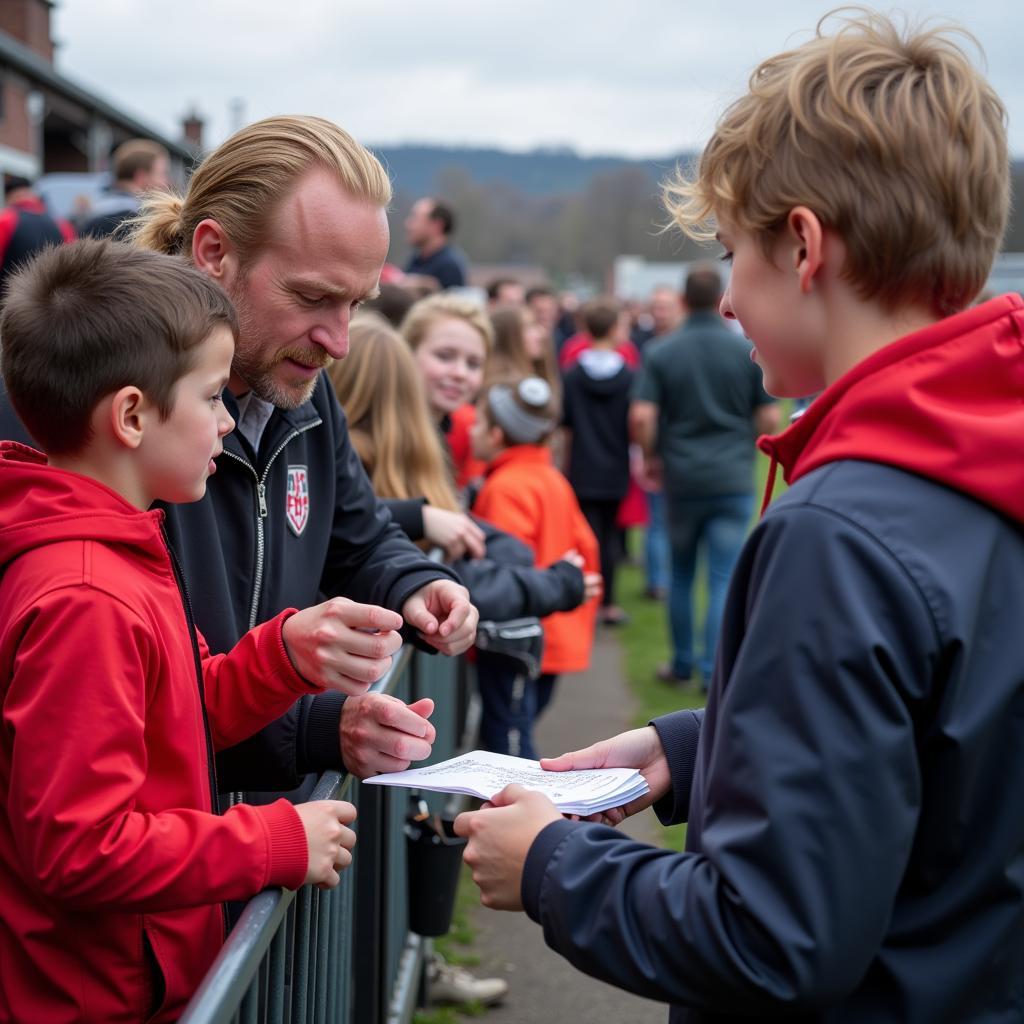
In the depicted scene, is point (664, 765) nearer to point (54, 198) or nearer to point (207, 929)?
point (207, 929)

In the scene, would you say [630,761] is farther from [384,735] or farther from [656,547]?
[656,547]

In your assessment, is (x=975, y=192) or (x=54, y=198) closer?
(x=975, y=192)

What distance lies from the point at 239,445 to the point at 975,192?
1.52 meters

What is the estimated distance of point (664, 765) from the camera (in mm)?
2027

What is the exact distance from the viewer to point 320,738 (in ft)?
7.75

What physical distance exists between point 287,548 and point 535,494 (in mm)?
2751

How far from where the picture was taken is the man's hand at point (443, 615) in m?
2.66

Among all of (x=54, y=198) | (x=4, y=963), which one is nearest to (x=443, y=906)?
(x=4, y=963)

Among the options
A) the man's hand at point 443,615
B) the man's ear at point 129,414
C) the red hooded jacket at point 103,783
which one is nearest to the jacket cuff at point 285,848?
the red hooded jacket at point 103,783

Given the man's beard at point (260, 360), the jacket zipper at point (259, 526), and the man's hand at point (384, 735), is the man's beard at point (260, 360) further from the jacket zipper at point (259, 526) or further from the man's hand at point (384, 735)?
the man's hand at point (384, 735)

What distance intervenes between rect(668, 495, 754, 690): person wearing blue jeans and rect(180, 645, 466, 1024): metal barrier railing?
12.3ft

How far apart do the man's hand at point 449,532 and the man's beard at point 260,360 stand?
1402mm

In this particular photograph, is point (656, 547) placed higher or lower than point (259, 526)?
→ lower

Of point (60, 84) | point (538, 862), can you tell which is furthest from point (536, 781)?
point (60, 84)
